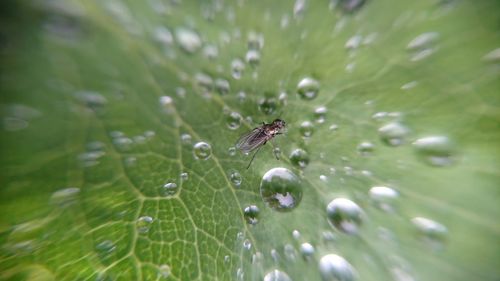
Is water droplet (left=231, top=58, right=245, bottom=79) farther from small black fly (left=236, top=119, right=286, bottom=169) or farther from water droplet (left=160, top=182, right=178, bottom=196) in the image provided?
water droplet (left=160, top=182, right=178, bottom=196)

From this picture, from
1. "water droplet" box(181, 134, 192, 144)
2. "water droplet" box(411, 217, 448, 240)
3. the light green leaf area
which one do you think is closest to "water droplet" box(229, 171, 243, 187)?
the light green leaf area

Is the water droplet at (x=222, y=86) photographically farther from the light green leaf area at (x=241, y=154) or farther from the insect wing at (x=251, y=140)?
the insect wing at (x=251, y=140)

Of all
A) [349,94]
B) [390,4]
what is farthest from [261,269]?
[390,4]

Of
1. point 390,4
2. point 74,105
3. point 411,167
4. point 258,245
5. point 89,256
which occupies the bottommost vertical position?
point 89,256

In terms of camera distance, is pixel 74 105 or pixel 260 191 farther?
pixel 260 191

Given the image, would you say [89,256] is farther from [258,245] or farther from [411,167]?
[411,167]

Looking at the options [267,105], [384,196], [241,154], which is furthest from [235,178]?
[384,196]

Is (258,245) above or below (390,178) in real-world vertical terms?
below
